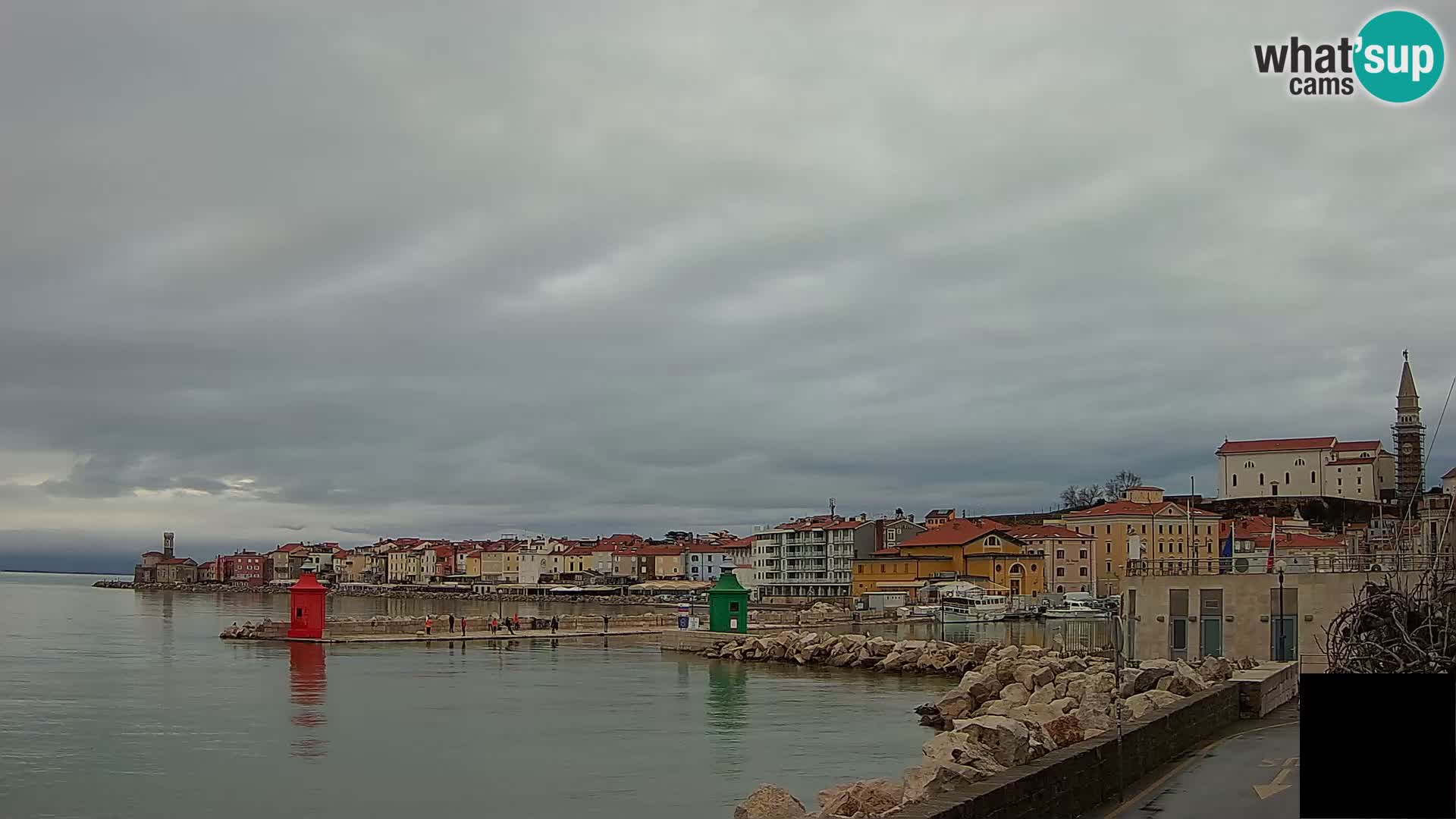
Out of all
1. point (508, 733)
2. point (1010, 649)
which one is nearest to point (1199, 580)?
point (1010, 649)

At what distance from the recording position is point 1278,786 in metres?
13.8

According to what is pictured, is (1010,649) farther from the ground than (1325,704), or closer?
closer

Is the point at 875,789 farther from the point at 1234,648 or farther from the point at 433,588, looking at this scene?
the point at 433,588

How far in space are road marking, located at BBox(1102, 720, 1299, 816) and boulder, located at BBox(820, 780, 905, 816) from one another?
9.12 feet

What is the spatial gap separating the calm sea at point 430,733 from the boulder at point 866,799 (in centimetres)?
471

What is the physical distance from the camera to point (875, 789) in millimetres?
15852

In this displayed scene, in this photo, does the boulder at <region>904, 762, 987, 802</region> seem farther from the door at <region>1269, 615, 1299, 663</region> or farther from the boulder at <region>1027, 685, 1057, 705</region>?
the door at <region>1269, 615, 1299, 663</region>

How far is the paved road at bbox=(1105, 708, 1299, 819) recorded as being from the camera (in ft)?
41.0

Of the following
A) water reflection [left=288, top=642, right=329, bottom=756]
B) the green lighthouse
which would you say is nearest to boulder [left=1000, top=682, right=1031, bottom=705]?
water reflection [left=288, top=642, right=329, bottom=756]

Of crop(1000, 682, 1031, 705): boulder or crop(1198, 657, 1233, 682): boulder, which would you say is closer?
crop(1198, 657, 1233, 682): boulder

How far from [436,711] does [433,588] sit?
161439 millimetres

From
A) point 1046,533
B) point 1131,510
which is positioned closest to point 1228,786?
point 1131,510

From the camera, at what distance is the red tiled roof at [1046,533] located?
4454 inches

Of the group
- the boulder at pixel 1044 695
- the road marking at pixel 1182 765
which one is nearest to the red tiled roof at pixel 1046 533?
the boulder at pixel 1044 695
